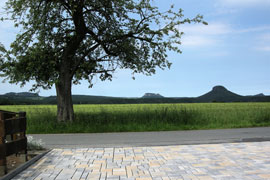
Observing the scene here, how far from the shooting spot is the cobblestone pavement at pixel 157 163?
612cm

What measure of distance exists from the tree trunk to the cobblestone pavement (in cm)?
957

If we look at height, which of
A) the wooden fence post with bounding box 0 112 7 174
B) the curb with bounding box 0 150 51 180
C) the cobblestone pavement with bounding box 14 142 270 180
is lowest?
the cobblestone pavement with bounding box 14 142 270 180

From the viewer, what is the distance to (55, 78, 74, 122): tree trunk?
1861 centimetres

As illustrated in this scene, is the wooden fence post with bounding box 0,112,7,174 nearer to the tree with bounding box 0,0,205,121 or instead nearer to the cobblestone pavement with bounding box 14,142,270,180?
the cobblestone pavement with bounding box 14,142,270,180

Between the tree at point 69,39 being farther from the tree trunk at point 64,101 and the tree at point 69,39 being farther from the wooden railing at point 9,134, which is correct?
the wooden railing at point 9,134

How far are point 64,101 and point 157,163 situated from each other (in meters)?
12.7

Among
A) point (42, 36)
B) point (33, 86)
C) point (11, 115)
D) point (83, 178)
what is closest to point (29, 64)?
point (42, 36)

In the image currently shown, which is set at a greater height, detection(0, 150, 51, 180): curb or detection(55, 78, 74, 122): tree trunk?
detection(55, 78, 74, 122): tree trunk

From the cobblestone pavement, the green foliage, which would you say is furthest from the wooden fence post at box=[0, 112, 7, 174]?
the green foliage

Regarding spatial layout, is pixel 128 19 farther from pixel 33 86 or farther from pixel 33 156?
pixel 33 156

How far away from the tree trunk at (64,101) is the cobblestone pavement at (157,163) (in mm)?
9567

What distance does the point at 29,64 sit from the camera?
1738 centimetres

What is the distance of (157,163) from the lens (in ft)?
23.5

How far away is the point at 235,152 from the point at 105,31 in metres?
12.9
